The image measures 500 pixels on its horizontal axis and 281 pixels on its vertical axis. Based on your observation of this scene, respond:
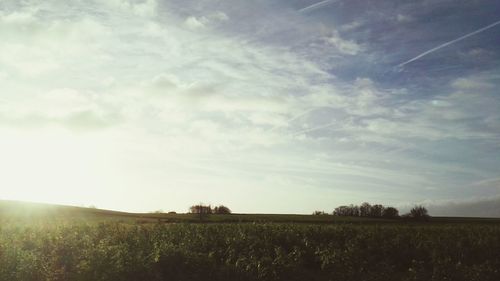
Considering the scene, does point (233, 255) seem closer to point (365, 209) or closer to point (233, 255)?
point (233, 255)

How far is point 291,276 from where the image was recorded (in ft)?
55.6

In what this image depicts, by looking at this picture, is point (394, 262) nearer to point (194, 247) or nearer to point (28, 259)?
point (194, 247)

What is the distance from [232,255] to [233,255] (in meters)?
0.06

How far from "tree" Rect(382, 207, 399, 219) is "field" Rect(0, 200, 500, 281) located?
52.9m

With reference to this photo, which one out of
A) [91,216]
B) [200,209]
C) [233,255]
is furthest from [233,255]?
[200,209]

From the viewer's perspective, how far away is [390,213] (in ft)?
261

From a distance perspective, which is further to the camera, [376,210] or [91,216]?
[376,210]

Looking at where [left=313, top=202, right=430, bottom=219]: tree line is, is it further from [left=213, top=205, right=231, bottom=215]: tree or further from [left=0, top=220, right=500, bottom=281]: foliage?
[left=0, top=220, right=500, bottom=281]: foliage

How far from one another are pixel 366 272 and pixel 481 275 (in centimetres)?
427

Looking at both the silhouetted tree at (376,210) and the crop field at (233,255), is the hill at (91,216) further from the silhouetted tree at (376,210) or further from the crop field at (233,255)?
the crop field at (233,255)

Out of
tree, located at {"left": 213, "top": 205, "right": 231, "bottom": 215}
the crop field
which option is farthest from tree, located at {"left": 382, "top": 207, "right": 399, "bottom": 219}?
the crop field


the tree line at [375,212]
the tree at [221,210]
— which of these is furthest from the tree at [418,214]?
the tree at [221,210]

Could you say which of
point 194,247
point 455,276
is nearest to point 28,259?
point 194,247

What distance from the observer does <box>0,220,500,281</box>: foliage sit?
53.1 ft
